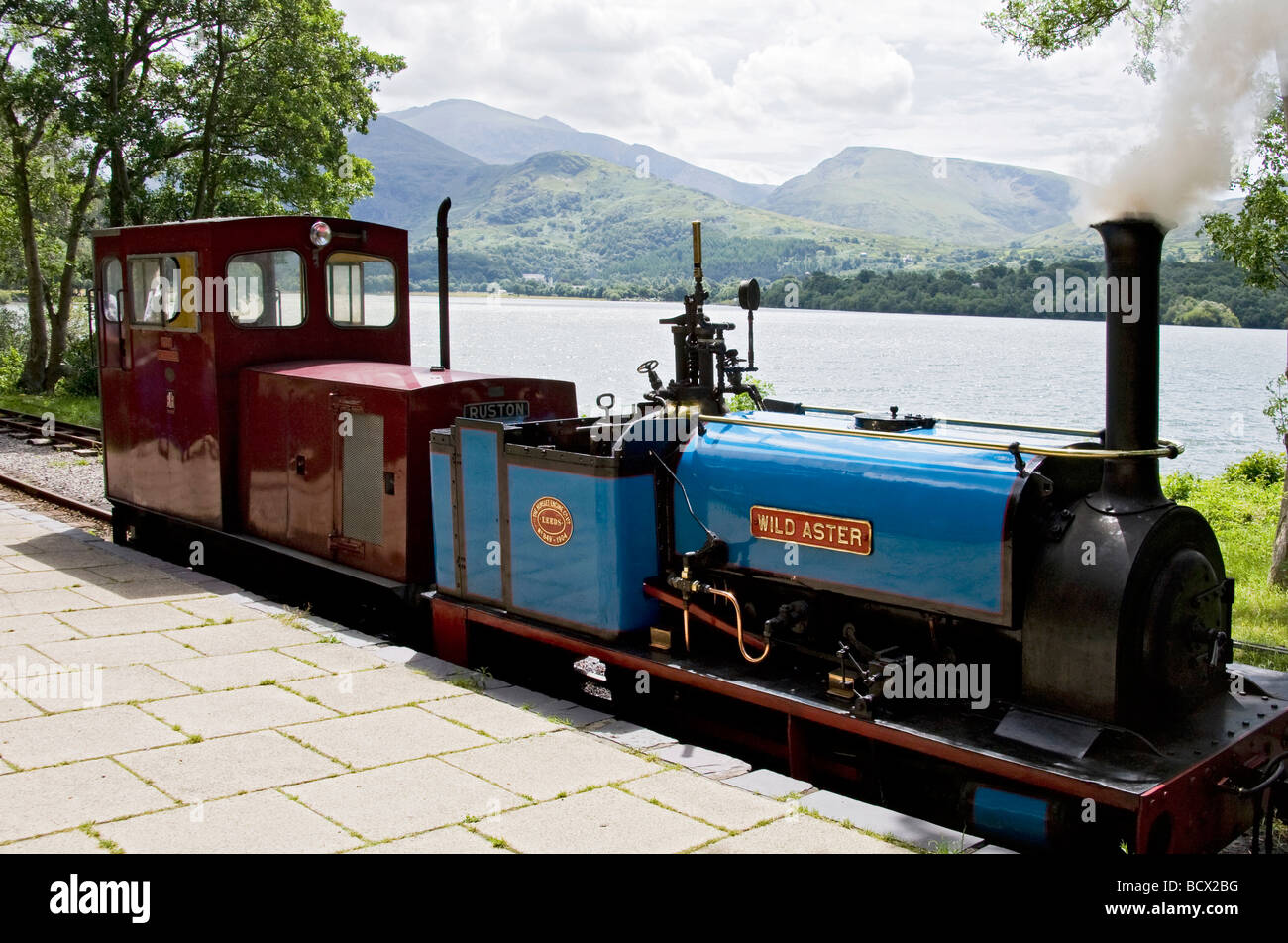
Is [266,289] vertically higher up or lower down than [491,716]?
higher up

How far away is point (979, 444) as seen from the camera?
14.6ft

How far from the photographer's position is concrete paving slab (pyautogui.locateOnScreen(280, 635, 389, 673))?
6191 mm

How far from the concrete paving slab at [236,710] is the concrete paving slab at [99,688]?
0.19 meters

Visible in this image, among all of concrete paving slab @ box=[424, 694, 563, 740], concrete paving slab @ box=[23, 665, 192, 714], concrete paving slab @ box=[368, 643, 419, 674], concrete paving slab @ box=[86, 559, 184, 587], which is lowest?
concrete paving slab @ box=[424, 694, 563, 740]

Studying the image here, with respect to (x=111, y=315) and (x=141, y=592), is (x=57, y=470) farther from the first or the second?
(x=141, y=592)

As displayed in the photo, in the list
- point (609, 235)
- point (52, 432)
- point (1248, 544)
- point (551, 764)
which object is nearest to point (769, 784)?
point (551, 764)

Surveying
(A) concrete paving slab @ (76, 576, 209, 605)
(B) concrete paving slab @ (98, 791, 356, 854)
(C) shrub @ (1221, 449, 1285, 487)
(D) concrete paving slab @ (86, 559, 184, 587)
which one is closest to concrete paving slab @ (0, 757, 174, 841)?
(B) concrete paving slab @ (98, 791, 356, 854)

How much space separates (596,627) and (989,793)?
211 centimetres

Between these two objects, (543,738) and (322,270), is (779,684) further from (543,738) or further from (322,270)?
(322,270)

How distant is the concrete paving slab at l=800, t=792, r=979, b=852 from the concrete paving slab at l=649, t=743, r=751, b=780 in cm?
44

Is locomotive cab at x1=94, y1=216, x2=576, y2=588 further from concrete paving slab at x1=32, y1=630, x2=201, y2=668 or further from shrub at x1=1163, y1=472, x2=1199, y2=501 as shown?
shrub at x1=1163, y1=472, x2=1199, y2=501

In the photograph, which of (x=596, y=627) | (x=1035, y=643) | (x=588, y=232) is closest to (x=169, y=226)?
(x=596, y=627)

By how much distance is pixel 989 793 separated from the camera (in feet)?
13.6

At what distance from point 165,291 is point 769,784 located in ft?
21.1
